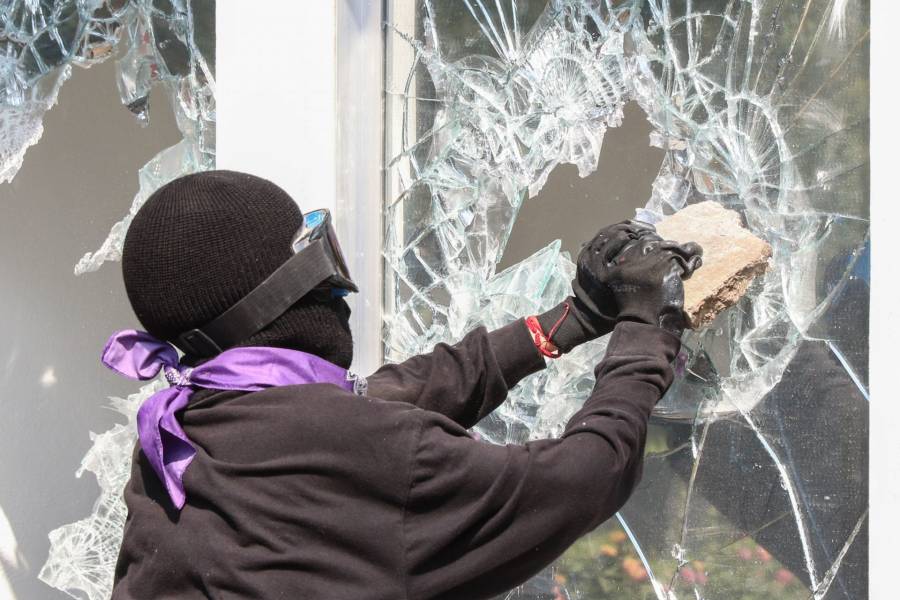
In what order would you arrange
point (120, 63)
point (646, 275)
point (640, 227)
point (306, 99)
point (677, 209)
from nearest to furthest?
point (646, 275)
point (640, 227)
point (677, 209)
point (306, 99)
point (120, 63)

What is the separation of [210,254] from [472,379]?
0.52 metres

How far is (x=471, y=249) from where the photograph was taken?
2072 millimetres

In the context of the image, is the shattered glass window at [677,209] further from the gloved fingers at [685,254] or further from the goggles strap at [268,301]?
the goggles strap at [268,301]

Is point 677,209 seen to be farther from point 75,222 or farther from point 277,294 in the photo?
point 75,222

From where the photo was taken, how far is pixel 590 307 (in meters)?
1.56

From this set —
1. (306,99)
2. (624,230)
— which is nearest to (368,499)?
(624,230)

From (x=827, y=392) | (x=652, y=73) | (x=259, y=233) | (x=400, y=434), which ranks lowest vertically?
(x=827, y=392)

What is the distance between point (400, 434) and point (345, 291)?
271 millimetres

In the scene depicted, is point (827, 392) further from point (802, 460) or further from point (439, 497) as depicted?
point (439, 497)

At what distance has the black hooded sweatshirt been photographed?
1203 mm

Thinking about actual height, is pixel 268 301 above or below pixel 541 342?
above

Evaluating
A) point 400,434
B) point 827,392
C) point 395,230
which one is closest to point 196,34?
point 395,230

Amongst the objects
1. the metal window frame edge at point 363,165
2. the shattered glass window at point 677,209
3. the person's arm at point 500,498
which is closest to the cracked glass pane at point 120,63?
the metal window frame edge at point 363,165

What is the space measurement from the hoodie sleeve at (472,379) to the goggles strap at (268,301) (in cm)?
34
